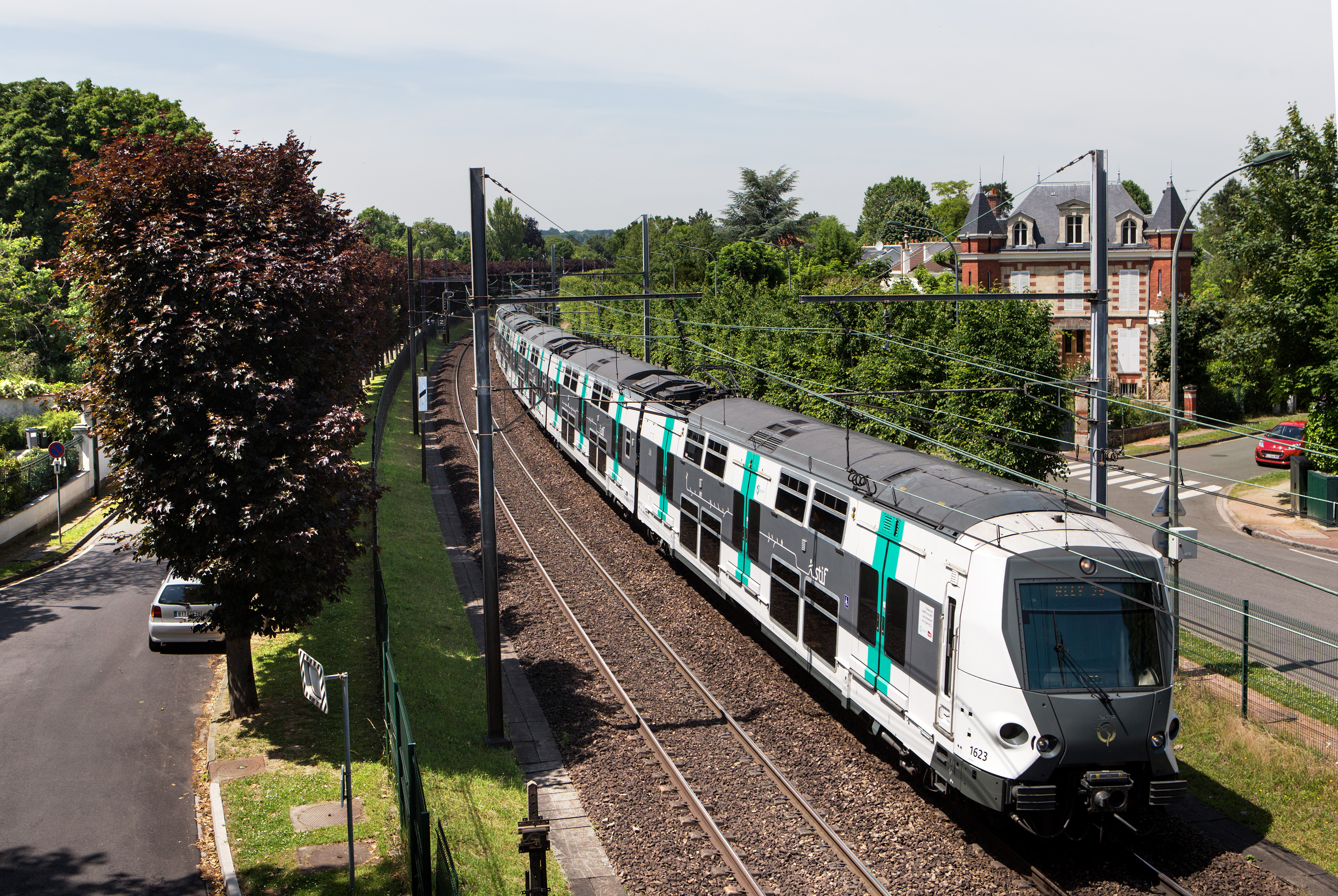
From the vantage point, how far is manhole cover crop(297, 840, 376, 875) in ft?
35.8

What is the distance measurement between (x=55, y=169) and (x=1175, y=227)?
57421mm

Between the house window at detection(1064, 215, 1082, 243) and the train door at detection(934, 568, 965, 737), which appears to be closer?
the train door at detection(934, 568, 965, 737)

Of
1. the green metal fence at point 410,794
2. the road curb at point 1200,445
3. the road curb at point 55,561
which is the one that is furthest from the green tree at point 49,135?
the road curb at point 1200,445

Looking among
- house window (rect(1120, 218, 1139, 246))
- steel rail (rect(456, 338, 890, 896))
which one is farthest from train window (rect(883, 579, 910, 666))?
house window (rect(1120, 218, 1139, 246))

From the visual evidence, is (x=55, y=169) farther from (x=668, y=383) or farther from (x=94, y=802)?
(x=94, y=802)

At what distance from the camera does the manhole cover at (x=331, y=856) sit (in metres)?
10.9

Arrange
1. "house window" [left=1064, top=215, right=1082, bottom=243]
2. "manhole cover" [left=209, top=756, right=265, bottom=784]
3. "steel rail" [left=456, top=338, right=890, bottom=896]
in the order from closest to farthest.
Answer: "steel rail" [left=456, top=338, right=890, bottom=896], "manhole cover" [left=209, top=756, right=265, bottom=784], "house window" [left=1064, top=215, right=1082, bottom=243]

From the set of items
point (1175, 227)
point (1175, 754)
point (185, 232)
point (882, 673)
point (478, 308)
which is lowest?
point (1175, 754)

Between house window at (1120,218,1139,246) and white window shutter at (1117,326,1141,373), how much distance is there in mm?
4732

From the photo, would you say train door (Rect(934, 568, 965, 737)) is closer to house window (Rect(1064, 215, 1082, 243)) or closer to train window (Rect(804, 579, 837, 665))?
train window (Rect(804, 579, 837, 665))

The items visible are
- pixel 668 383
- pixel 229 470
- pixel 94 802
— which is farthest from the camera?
pixel 668 383

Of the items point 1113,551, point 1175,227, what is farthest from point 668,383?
point 1175,227

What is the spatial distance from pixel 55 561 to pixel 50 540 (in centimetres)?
220

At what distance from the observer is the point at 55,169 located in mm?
50219
